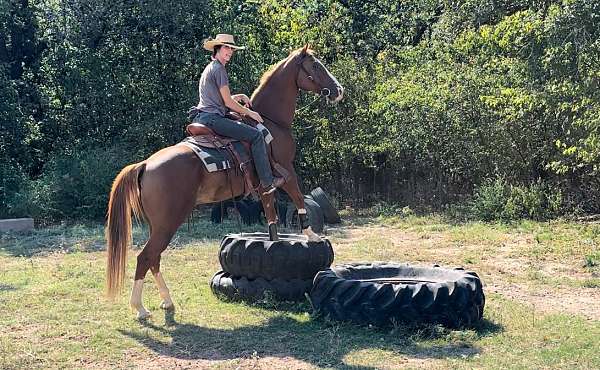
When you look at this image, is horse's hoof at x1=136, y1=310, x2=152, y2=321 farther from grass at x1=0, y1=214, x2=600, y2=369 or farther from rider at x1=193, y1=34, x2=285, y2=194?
rider at x1=193, y1=34, x2=285, y2=194

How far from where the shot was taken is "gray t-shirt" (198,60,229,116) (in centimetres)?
689

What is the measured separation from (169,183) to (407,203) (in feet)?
30.5

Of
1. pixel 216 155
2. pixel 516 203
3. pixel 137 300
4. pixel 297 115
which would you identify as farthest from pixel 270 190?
pixel 297 115

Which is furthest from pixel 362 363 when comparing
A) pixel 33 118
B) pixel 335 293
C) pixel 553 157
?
pixel 33 118

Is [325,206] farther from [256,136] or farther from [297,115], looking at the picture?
[256,136]

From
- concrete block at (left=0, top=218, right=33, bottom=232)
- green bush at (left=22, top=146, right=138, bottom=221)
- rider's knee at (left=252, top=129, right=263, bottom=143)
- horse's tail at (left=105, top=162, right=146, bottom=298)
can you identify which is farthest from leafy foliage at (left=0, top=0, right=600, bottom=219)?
horse's tail at (left=105, top=162, right=146, bottom=298)

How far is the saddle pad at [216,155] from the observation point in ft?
22.4

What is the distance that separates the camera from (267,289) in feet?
23.1

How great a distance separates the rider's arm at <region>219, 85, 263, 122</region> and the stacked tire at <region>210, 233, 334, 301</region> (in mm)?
1234

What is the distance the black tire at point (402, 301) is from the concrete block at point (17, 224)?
831cm

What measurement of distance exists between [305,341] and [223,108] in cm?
243

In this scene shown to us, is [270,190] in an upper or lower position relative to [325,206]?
upper

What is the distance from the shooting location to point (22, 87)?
16.3 m

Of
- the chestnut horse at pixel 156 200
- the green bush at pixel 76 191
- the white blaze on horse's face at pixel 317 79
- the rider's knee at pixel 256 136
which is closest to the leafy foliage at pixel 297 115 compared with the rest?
the green bush at pixel 76 191
